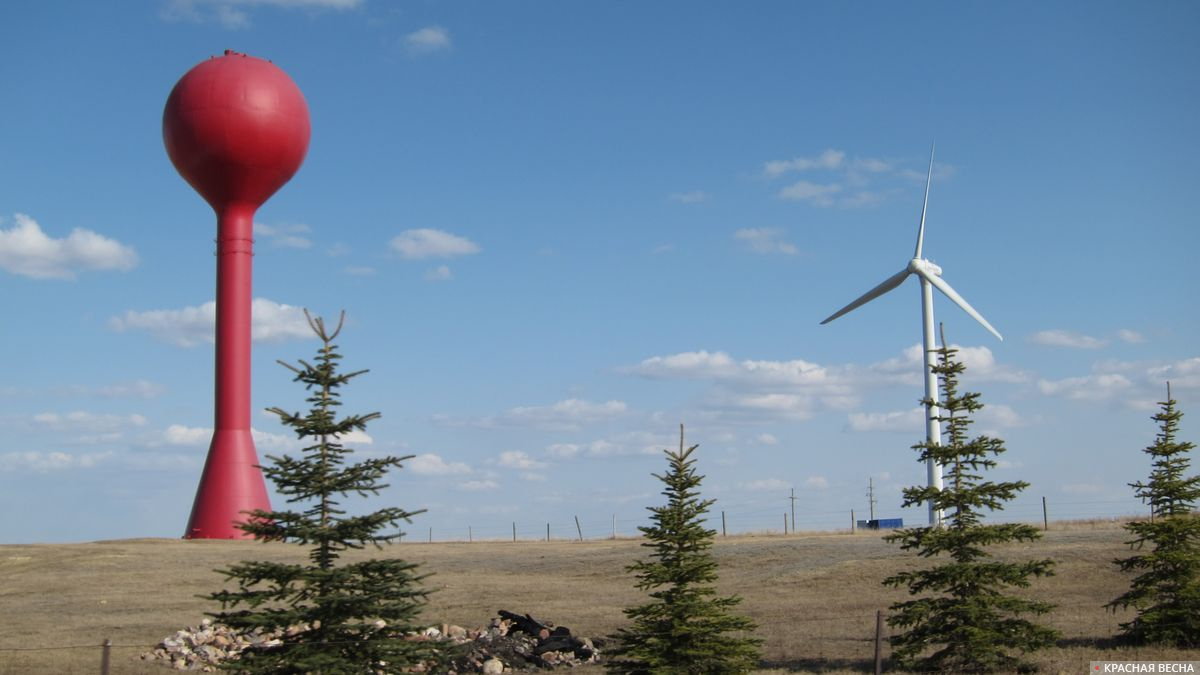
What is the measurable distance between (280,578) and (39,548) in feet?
140

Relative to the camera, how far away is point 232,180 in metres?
51.4

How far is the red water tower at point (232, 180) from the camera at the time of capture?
5053cm

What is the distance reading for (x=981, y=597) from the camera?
806 inches

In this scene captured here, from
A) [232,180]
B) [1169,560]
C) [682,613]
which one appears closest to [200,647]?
[682,613]

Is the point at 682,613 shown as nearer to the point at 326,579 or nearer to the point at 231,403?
the point at 326,579

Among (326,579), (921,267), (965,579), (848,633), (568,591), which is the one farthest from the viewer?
(921,267)

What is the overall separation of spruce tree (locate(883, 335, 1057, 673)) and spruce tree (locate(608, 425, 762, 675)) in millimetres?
3642

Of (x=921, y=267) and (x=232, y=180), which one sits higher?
(x=232, y=180)

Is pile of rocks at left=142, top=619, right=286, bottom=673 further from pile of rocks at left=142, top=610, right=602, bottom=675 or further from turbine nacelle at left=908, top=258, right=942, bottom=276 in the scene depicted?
turbine nacelle at left=908, top=258, right=942, bottom=276

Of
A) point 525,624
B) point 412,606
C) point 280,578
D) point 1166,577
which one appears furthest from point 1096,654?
point 280,578

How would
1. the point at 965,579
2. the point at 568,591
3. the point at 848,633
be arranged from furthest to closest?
the point at 568,591 → the point at 848,633 → the point at 965,579

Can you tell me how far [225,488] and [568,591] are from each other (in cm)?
2024

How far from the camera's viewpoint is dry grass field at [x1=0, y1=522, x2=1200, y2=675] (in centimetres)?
2391

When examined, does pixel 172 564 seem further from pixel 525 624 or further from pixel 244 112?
pixel 525 624
